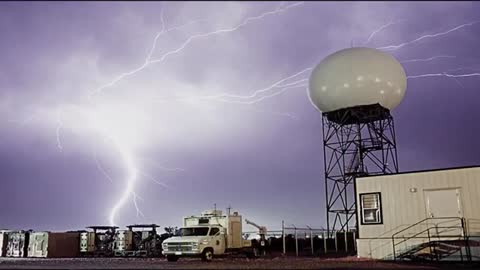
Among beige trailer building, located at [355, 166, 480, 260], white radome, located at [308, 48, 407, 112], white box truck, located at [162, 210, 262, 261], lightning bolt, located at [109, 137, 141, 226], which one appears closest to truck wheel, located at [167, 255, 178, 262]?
white box truck, located at [162, 210, 262, 261]

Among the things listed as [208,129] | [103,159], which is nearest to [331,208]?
[208,129]

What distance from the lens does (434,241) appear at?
1903 cm

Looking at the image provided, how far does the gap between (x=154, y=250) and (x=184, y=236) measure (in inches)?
344

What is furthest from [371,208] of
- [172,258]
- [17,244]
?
[17,244]

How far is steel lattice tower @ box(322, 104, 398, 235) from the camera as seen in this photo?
89.9ft

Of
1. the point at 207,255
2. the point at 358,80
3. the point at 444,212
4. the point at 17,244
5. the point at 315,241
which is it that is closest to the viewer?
the point at 444,212

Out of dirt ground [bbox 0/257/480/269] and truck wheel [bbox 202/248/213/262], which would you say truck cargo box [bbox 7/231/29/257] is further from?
truck wheel [bbox 202/248/213/262]

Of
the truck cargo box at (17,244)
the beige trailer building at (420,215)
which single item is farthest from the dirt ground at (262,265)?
the truck cargo box at (17,244)

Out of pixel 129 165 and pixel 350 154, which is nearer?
pixel 350 154

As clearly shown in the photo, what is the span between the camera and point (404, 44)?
30766mm

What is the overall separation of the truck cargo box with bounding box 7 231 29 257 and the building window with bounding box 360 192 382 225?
22.2m

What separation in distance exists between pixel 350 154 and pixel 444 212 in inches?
358

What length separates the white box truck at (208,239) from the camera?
20.8 metres

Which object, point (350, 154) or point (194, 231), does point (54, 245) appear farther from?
point (350, 154)
